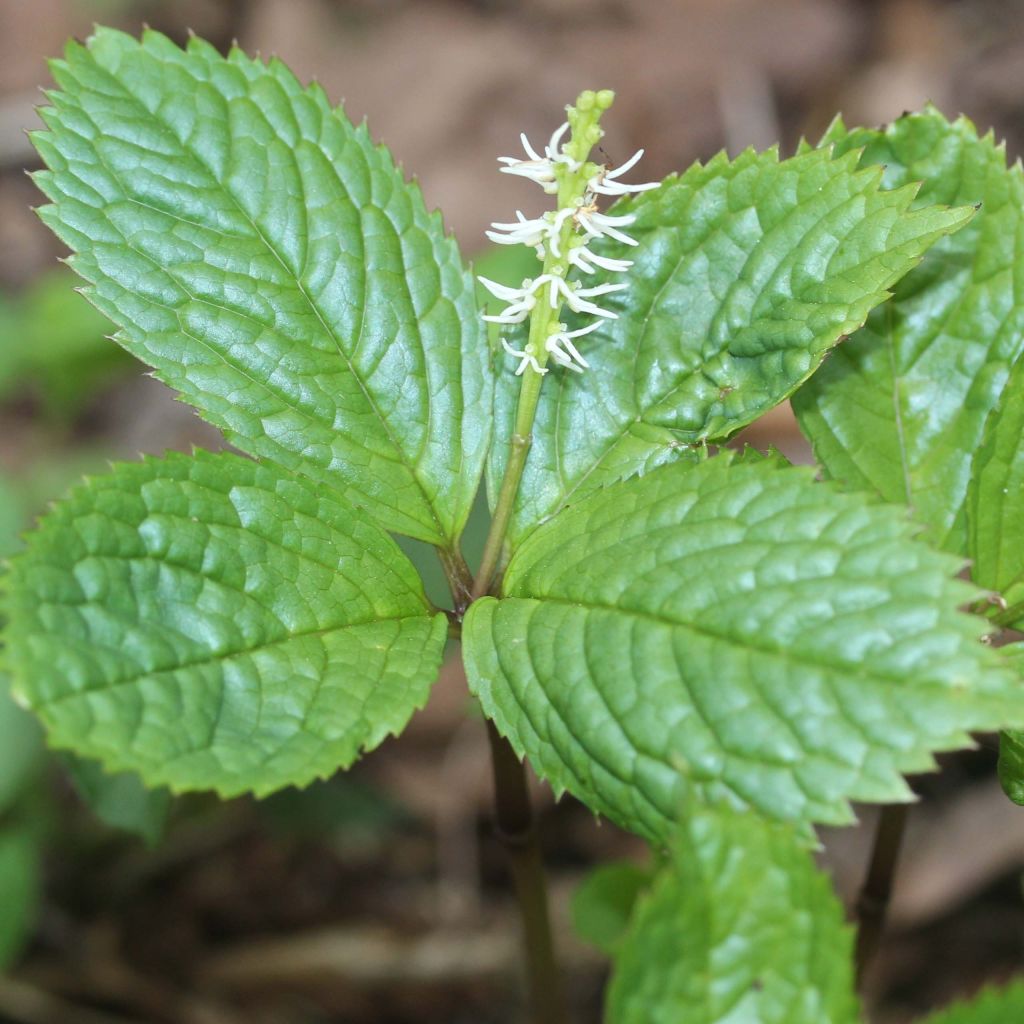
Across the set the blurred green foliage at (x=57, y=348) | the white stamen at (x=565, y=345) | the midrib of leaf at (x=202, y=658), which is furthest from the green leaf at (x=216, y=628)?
the blurred green foliage at (x=57, y=348)

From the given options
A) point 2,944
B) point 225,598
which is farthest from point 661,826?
point 2,944

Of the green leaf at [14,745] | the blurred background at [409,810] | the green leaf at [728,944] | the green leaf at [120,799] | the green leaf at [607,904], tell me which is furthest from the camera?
the blurred background at [409,810]

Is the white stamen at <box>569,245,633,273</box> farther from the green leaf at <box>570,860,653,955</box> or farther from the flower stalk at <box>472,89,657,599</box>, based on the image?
the green leaf at <box>570,860,653,955</box>

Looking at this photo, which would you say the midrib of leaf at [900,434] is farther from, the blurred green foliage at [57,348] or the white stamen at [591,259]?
the blurred green foliage at [57,348]

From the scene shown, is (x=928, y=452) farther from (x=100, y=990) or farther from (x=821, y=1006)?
(x=100, y=990)

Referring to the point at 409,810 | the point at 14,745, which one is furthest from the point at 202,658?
the point at 409,810

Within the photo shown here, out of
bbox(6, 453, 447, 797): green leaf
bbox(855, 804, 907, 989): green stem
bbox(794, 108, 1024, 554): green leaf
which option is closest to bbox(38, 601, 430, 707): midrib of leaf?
bbox(6, 453, 447, 797): green leaf
